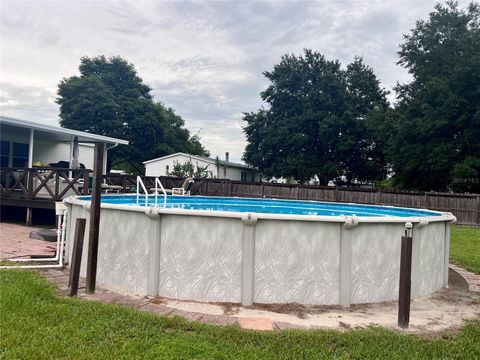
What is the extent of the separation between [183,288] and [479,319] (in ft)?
10.7

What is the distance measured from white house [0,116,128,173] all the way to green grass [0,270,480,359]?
11.1 metres

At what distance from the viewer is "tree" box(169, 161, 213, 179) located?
1011 inches

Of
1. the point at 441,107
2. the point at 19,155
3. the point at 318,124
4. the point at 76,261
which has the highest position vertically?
the point at 318,124

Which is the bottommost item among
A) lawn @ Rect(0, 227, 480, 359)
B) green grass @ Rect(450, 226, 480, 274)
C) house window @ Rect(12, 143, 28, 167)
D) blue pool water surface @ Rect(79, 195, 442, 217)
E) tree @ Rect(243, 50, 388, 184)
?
lawn @ Rect(0, 227, 480, 359)

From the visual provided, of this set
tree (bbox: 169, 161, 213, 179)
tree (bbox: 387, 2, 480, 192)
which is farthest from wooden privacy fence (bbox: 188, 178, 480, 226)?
tree (bbox: 169, 161, 213, 179)

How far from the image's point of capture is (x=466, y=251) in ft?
28.3

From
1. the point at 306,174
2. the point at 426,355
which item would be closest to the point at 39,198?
the point at 426,355

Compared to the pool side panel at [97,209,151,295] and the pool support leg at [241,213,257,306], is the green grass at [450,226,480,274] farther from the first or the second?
the pool side panel at [97,209,151,295]

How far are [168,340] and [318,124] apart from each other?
27220mm

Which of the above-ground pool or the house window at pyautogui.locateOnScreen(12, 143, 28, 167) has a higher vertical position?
the house window at pyautogui.locateOnScreen(12, 143, 28, 167)

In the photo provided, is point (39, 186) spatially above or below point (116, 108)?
below

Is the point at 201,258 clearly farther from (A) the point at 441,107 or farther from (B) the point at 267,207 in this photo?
(A) the point at 441,107

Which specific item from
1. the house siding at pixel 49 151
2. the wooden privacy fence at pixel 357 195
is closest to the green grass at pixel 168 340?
the wooden privacy fence at pixel 357 195

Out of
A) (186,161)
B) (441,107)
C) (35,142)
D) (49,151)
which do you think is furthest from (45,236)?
(441,107)
